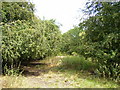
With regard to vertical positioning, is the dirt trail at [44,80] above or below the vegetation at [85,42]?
below

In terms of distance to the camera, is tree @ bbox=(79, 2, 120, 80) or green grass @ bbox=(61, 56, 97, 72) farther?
green grass @ bbox=(61, 56, 97, 72)

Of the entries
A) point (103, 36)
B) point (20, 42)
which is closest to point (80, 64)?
point (103, 36)

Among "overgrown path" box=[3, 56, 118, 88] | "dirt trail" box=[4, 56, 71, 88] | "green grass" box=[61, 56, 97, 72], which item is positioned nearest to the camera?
"overgrown path" box=[3, 56, 118, 88]

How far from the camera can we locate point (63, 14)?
225 inches

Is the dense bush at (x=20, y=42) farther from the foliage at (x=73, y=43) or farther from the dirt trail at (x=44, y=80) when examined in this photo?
the foliage at (x=73, y=43)

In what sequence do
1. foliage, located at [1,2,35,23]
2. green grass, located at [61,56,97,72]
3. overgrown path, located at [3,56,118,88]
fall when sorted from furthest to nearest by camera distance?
green grass, located at [61,56,97,72] < foliage, located at [1,2,35,23] < overgrown path, located at [3,56,118,88]

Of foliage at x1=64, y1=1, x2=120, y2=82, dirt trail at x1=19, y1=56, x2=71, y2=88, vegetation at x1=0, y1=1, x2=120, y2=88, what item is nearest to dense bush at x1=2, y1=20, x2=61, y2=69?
vegetation at x1=0, y1=1, x2=120, y2=88

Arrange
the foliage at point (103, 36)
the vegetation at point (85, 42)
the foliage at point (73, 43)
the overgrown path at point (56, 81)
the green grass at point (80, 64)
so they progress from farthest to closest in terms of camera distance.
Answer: the green grass at point (80, 64), the foliage at point (73, 43), the foliage at point (103, 36), the vegetation at point (85, 42), the overgrown path at point (56, 81)

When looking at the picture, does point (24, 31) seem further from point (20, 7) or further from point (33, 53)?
point (20, 7)

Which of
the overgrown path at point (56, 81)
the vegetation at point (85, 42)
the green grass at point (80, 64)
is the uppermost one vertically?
the vegetation at point (85, 42)

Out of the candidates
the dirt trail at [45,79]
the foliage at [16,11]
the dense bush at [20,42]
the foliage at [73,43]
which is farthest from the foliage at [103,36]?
the foliage at [16,11]

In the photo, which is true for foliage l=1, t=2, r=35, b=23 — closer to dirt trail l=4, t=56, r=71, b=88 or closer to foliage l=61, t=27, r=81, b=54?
foliage l=61, t=27, r=81, b=54

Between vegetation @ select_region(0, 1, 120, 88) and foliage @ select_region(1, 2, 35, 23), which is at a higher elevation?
foliage @ select_region(1, 2, 35, 23)

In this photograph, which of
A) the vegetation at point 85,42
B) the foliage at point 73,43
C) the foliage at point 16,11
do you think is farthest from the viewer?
the foliage at point 73,43
